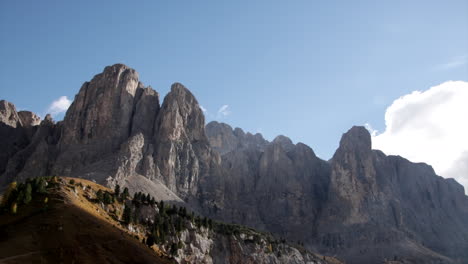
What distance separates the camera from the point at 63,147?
19975 cm

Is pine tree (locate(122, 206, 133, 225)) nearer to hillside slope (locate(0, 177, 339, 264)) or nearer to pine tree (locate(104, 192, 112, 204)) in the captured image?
hillside slope (locate(0, 177, 339, 264))

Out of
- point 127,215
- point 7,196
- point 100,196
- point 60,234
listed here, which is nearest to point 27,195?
point 7,196

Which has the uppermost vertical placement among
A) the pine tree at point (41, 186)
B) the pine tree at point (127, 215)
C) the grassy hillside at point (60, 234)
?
the pine tree at point (41, 186)

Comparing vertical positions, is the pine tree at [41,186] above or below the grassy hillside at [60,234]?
above

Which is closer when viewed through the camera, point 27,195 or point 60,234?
point 60,234

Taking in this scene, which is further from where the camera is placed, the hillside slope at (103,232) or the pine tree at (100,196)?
the pine tree at (100,196)

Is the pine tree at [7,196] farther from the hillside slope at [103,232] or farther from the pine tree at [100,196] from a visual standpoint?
the pine tree at [100,196]

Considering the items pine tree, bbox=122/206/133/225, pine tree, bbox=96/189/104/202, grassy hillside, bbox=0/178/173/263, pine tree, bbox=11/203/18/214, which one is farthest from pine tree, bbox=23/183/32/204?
pine tree, bbox=122/206/133/225

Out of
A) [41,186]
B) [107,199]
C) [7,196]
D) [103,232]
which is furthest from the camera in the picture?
[107,199]

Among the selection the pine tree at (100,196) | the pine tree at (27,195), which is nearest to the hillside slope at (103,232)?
the pine tree at (27,195)

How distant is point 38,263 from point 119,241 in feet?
71.7

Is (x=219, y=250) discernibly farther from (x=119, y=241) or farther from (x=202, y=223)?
(x=119, y=241)

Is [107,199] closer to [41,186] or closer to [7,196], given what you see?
[41,186]

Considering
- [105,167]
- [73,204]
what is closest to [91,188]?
[73,204]
